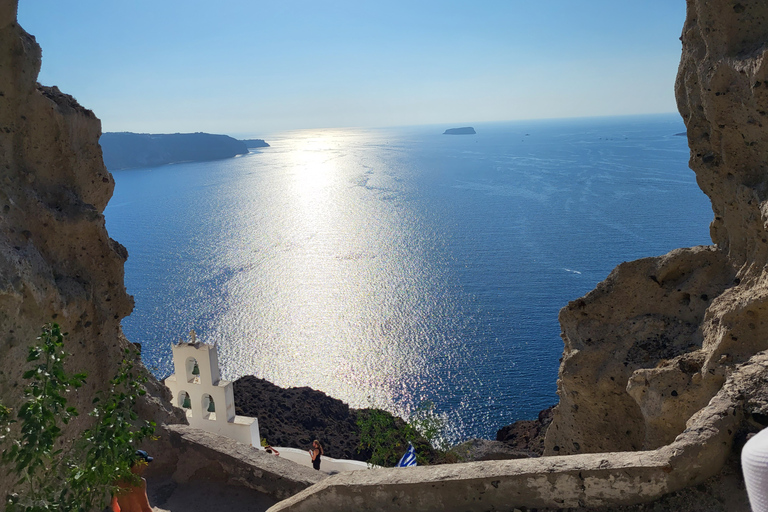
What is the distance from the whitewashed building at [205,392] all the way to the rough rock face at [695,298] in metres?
10.2

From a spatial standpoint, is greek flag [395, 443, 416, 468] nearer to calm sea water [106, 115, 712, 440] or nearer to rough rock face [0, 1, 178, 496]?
rough rock face [0, 1, 178, 496]

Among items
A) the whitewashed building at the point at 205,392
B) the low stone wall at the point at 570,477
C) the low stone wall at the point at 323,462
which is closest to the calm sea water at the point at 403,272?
the low stone wall at the point at 323,462

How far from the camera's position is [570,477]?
5.70 metres

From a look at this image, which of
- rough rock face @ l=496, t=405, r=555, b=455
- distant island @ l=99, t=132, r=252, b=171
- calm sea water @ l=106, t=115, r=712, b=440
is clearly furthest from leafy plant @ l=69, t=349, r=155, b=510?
distant island @ l=99, t=132, r=252, b=171

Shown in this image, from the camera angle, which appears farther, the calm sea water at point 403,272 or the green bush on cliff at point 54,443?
the calm sea water at point 403,272

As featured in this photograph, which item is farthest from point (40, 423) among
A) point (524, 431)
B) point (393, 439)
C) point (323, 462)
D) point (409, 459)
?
point (524, 431)

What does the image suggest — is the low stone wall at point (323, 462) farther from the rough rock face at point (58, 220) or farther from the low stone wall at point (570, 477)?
the low stone wall at point (570, 477)

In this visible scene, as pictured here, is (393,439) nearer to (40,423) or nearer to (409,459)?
(409,459)

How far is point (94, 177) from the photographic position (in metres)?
11.0

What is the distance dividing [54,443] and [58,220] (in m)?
4.87

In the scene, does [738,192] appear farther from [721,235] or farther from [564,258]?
[564,258]

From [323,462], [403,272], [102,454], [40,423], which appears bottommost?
[403,272]

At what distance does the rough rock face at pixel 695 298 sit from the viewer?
863 cm

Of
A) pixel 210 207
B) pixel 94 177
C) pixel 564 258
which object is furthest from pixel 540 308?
pixel 210 207
